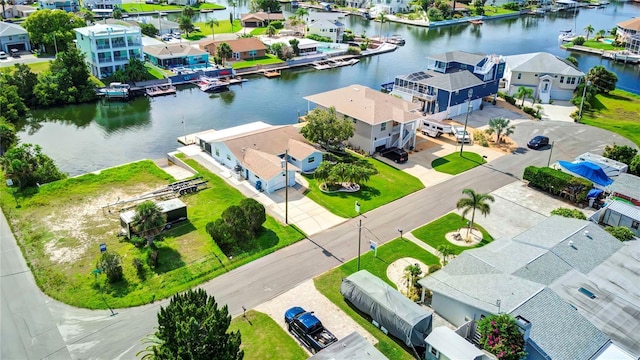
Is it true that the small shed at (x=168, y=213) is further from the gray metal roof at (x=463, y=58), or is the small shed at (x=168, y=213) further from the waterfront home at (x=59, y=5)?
the waterfront home at (x=59, y=5)

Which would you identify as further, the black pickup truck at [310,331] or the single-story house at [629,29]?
the single-story house at [629,29]

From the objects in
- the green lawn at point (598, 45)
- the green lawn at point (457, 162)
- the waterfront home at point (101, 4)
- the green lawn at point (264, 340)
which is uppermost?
the waterfront home at point (101, 4)

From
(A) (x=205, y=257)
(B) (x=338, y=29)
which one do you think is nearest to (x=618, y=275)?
(A) (x=205, y=257)

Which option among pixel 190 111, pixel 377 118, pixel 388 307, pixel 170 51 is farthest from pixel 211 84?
pixel 388 307

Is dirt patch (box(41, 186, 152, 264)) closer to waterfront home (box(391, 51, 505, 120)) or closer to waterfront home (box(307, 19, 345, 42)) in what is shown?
waterfront home (box(391, 51, 505, 120))

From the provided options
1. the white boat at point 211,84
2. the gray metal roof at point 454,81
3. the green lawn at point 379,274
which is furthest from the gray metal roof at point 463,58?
the green lawn at point 379,274

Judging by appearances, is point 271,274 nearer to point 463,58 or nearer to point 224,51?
point 463,58

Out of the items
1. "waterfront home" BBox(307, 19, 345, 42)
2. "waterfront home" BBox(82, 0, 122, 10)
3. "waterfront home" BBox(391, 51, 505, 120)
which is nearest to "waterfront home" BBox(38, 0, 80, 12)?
"waterfront home" BBox(82, 0, 122, 10)
